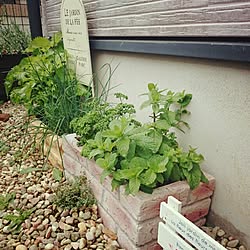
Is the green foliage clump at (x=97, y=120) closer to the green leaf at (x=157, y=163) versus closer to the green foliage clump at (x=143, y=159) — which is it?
the green foliage clump at (x=143, y=159)

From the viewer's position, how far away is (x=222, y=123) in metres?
1.16

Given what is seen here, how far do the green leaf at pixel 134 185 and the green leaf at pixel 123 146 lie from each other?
0.11m

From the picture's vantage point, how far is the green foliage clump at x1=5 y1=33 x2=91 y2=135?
76.2 inches

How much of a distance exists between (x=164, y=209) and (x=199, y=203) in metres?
0.33

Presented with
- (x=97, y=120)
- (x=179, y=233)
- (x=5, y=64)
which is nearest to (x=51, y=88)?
(x=97, y=120)

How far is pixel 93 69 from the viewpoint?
2.24 m

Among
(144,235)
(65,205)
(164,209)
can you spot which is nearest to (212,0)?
(164,209)

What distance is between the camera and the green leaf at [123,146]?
108cm

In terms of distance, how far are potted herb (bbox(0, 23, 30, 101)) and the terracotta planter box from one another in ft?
8.62

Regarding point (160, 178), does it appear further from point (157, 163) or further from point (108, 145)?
point (108, 145)

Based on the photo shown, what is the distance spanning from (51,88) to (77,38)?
1.42 feet

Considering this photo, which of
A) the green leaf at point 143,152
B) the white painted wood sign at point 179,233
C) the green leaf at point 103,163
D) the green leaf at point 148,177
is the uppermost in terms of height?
the green leaf at point 143,152

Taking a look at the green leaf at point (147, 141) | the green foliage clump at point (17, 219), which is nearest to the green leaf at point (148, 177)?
the green leaf at point (147, 141)

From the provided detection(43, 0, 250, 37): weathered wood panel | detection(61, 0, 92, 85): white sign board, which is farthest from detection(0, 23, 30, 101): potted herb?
detection(43, 0, 250, 37): weathered wood panel
